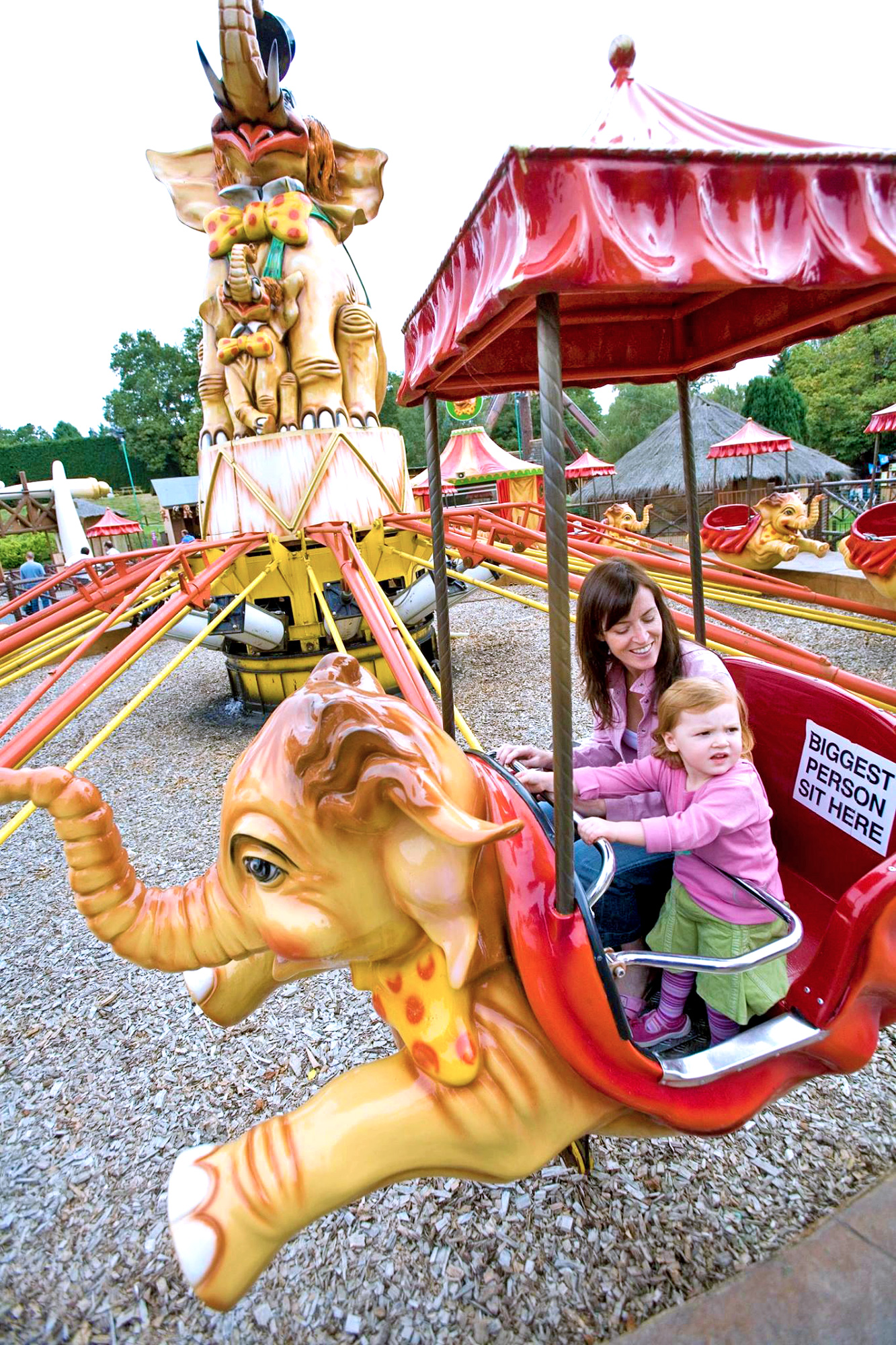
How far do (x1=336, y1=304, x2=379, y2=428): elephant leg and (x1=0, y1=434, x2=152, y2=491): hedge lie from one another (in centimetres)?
3430

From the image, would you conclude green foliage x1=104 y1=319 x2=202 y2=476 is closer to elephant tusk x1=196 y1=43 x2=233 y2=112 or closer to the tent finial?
elephant tusk x1=196 y1=43 x2=233 y2=112

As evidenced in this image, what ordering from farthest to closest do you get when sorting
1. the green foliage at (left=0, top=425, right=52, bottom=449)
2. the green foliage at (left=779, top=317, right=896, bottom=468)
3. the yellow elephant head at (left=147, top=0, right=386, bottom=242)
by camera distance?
the green foliage at (left=0, top=425, right=52, bottom=449)
the green foliage at (left=779, top=317, right=896, bottom=468)
the yellow elephant head at (left=147, top=0, right=386, bottom=242)

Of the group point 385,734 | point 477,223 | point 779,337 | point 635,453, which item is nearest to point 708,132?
point 477,223

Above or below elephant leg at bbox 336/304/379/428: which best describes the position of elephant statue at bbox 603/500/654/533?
below

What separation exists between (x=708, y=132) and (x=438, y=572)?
3.57 ft

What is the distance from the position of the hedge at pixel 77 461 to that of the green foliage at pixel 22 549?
1374 cm

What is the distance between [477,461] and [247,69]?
42.4 feet

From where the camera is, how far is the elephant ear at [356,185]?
5.29m

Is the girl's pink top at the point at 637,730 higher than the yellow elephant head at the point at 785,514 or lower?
lower

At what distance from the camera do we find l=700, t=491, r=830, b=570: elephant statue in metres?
5.82

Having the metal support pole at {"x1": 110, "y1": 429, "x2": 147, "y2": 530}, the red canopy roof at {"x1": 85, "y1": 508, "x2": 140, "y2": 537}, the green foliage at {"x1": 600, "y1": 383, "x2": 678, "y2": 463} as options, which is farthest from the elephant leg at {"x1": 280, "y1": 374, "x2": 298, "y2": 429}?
the green foliage at {"x1": 600, "y1": 383, "x2": 678, "y2": 463}

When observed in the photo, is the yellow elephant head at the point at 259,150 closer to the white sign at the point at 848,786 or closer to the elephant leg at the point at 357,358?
the elephant leg at the point at 357,358

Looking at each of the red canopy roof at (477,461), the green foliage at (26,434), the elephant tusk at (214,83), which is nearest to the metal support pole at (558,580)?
the elephant tusk at (214,83)

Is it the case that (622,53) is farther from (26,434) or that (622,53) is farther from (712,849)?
(26,434)
